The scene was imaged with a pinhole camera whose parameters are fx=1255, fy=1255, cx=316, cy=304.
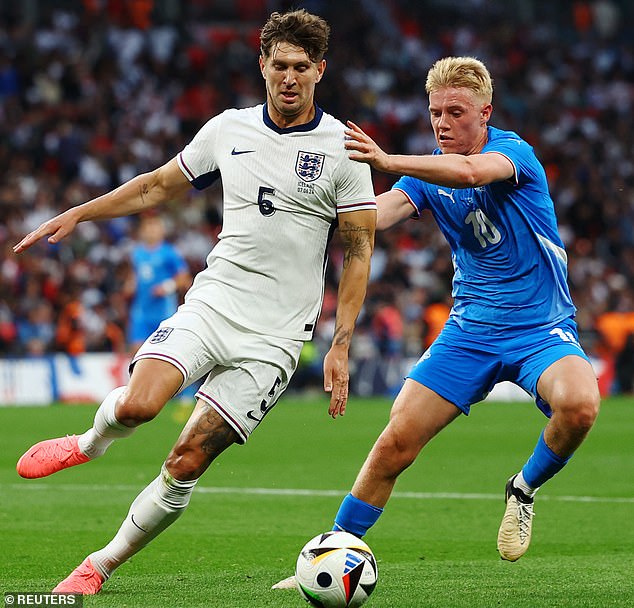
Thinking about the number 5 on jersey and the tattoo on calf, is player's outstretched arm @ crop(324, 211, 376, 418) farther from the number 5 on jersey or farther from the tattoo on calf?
the tattoo on calf

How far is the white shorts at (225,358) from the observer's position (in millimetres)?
5902

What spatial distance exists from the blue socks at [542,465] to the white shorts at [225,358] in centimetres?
142

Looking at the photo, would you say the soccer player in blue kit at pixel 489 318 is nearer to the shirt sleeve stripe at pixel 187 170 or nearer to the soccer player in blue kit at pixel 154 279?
the shirt sleeve stripe at pixel 187 170

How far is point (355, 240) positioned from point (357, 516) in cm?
143

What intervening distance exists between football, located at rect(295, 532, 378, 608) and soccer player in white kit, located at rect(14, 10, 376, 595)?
702 mm

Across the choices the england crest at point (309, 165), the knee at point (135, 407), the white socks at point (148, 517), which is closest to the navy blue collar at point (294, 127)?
the england crest at point (309, 165)

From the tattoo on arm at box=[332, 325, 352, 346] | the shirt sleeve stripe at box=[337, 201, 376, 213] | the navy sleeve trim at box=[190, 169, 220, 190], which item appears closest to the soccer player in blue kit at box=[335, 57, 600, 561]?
the shirt sleeve stripe at box=[337, 201, 376, 213]

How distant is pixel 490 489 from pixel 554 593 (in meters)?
4.36

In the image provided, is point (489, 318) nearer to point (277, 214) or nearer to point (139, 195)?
point (277, 214)

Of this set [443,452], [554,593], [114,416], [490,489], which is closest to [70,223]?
[114,416]

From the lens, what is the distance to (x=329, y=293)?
22734mm

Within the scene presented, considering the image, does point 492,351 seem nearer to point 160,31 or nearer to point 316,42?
point 316,42

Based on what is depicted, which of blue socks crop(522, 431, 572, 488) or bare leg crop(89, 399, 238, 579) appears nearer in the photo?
bare leg crop(89, 399, 238, 579)

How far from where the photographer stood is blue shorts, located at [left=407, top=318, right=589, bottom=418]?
254 inches
